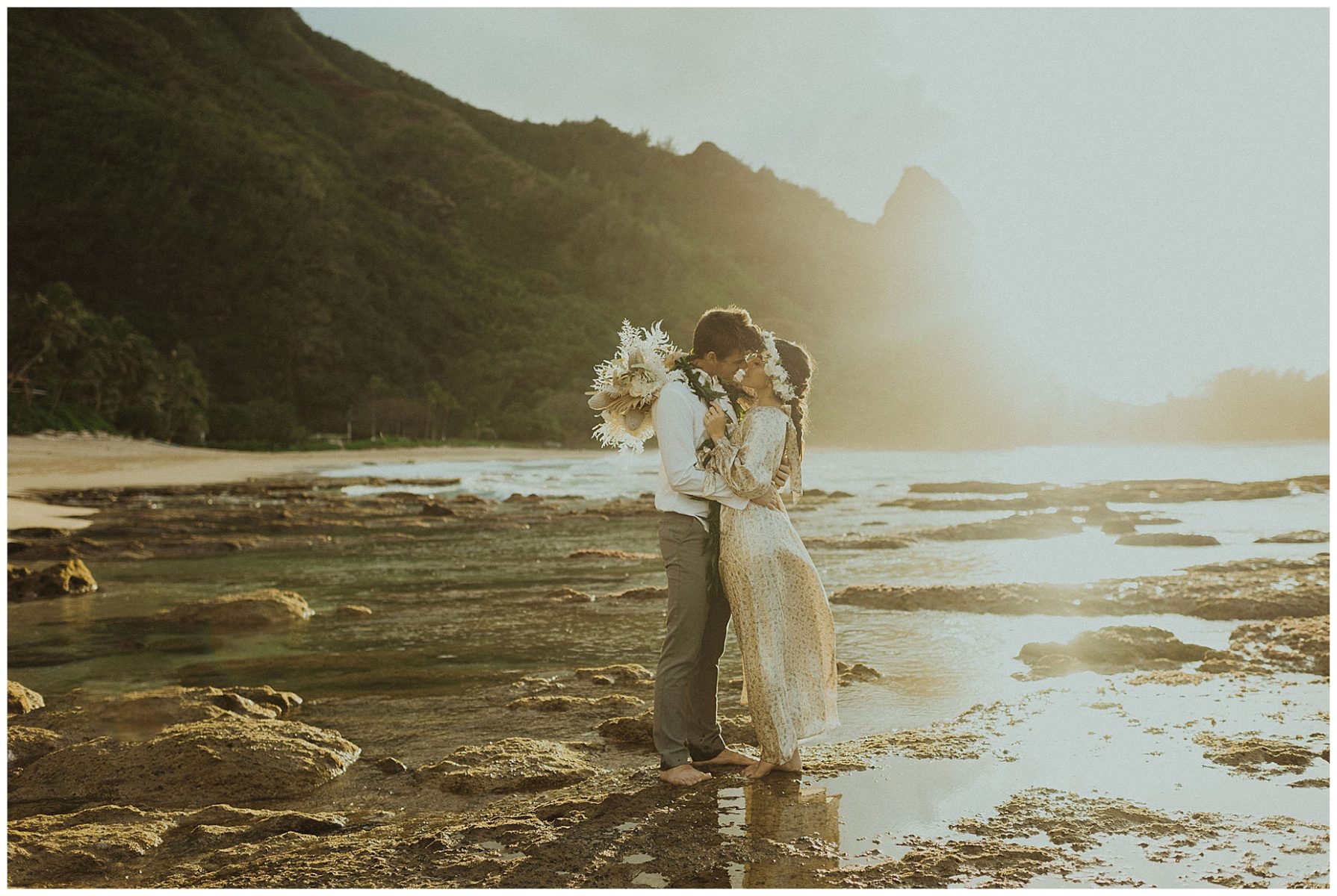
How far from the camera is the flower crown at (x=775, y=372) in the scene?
4.91 metres

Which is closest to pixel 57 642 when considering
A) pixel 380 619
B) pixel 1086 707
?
pixel 380 619

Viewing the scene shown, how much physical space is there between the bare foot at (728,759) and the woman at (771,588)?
0.13 m

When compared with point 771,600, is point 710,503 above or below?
above

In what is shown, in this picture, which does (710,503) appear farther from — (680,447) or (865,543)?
(865,543)

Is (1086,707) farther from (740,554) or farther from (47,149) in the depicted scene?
(47,149)

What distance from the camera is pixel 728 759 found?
5.09m

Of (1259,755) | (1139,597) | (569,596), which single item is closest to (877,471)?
(1139,597)

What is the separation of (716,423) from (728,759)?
5.85 feet

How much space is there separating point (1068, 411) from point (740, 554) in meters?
143

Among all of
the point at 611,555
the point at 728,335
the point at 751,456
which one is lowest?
the point at 611,555

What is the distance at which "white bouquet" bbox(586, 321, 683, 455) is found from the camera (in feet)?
16.4

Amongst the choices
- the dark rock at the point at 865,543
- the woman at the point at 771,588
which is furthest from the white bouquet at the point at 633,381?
the dark rock at the point at 865,543

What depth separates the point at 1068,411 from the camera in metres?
136

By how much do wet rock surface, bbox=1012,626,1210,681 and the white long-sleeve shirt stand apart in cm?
375
